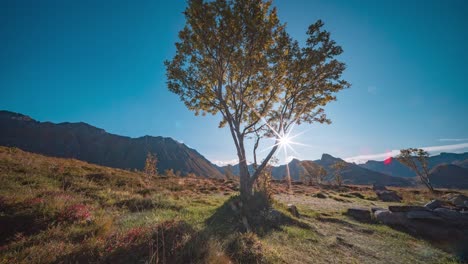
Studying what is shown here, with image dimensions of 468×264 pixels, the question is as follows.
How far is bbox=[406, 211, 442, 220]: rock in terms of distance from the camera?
34.2 feet

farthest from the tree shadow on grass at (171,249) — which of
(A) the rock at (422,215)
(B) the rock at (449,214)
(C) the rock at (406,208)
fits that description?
(B) the rock at (449,214)

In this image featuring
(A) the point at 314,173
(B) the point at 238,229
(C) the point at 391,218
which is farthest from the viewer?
(A) the point at 314,173

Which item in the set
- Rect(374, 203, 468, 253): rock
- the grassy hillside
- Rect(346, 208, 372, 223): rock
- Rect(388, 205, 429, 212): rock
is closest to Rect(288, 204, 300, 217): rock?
the grassy hillside

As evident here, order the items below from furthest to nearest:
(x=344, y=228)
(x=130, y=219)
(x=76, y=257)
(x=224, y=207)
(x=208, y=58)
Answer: (x=208, y=58) → (x=224, y=207) → (x=344, y=228) → (x=130, y=219) → (x=76, y=257)

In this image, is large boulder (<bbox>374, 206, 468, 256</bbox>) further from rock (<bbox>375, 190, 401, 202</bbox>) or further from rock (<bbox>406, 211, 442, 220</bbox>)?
rock (<bbox>375, 190, 401, 202</bbox>)

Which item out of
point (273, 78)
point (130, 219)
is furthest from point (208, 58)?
point (130, 219)

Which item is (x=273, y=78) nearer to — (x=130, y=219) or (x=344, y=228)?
(x=344, y=228)

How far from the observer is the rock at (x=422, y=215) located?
10413 millimetres

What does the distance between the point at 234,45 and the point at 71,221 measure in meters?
12.3

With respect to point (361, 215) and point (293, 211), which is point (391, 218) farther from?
point (293, 211)

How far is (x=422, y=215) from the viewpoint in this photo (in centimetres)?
1059

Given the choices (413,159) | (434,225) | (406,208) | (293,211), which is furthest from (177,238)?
(413,159)

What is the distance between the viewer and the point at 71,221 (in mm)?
6715

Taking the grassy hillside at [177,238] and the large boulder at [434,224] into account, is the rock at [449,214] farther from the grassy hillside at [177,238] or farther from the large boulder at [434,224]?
the grassy hillside at [177,238]
